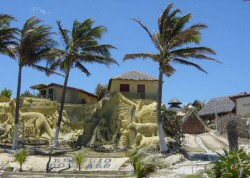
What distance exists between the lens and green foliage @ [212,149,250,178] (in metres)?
14.6

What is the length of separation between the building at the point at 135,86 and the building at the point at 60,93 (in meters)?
6.84

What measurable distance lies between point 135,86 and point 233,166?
2678 centimetres

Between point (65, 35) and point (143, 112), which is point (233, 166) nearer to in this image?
point (143, 112)

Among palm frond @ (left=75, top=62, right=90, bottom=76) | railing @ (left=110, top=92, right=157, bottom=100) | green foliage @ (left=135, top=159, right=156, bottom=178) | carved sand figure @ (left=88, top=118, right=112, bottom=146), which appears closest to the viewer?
green foliage @ (left=135, top=159, right=156, bottom=178)

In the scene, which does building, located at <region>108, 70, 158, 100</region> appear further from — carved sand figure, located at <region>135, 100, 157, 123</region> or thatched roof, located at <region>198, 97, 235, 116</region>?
thatched roof, located at <region>198, 97, 235, 116</region>

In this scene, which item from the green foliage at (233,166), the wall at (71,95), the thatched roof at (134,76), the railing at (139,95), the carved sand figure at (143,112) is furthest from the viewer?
the wall at (71,95)

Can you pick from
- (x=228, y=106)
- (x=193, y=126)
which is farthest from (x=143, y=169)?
(x=228, y=106)

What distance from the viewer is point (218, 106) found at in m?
53.5

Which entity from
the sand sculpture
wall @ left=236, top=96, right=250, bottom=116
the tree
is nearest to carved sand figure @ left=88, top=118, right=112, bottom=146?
the sand sculpture

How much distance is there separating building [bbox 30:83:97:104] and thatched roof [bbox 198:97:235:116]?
15.0 metres

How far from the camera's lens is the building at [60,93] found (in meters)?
46.4

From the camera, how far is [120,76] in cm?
4172

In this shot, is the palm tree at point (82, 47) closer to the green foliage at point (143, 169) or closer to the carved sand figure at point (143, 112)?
the carved sand figure at point (143, 112)

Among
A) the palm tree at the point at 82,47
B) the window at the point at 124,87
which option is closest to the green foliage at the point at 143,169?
the palm tree at the point at 82,47
